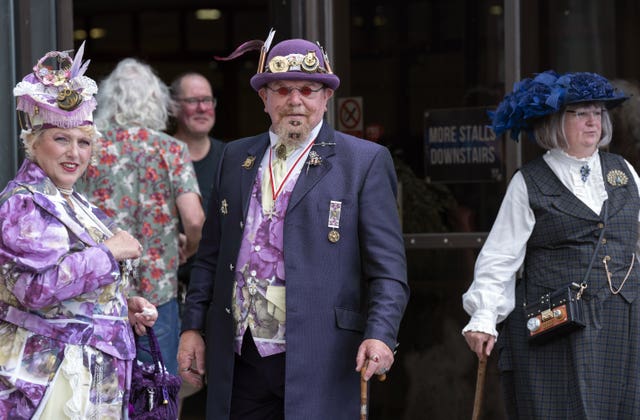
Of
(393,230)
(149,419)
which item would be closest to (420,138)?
(393,230)

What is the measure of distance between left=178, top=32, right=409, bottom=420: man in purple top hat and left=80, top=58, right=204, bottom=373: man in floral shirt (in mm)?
1330

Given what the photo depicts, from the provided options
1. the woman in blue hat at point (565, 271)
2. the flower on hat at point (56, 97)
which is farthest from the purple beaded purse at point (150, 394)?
the woman in blue hat at point (565, 271)

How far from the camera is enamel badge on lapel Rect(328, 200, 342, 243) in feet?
14.1

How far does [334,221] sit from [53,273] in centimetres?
99

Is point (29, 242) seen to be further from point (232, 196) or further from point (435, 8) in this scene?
point (435, 8)

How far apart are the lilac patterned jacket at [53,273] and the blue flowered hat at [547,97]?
6.47 ft

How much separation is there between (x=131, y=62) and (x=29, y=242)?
7.70ft

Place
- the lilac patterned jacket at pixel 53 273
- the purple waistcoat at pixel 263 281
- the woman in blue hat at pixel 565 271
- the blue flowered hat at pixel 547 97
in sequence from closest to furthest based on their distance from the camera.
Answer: the lilac patterned jacket at pixel 53 273 < the purple waistcoat at pixel 263 281 < the woman in blue hat at pixel 565 271 < the blue flowered hat at pixel 547 97

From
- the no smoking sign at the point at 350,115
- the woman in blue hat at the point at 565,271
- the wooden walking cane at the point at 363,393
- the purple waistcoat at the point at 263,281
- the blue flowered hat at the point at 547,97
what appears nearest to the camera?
the wooden walking cane at the point at 363,393

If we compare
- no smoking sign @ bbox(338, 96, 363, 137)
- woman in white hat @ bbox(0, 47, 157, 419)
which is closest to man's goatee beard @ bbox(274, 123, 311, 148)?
woman in white hat @ bbox(0, 47, 157, 419)

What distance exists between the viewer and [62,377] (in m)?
4.08

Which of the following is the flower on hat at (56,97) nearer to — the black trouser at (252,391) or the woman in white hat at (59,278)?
the woman in white hat at (59,278)

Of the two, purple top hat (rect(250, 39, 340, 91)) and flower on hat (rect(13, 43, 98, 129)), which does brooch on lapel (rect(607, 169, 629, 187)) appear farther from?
flower on hat (rect(13, 43, 98, 129))

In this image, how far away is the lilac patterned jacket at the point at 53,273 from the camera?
4.02 m
